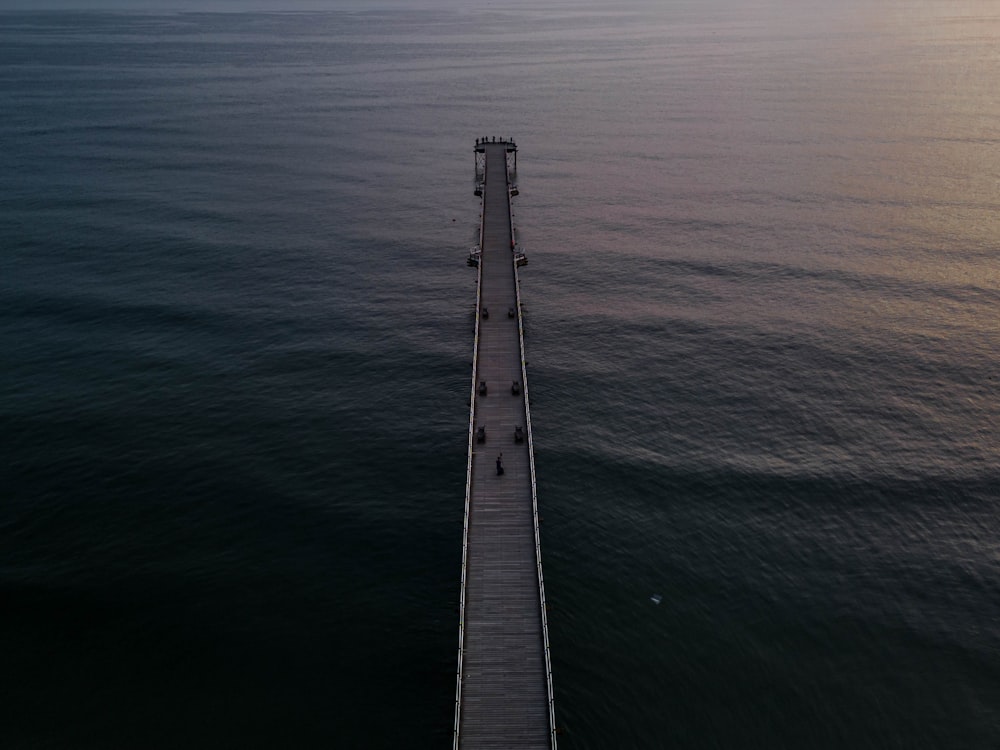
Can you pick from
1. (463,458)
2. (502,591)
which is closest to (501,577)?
(502,591)

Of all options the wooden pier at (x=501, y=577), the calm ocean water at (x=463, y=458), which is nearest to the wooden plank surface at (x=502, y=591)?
the wooden pier at (x=501, y=577)

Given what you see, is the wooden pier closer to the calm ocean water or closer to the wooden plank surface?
the wooden plank surface

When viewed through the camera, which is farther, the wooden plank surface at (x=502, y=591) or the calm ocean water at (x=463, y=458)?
the calm ocean water at (x=463, y=458)

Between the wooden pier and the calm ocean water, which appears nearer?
the wooden pier

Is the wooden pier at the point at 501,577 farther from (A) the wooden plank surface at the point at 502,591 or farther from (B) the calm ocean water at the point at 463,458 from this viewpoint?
(B) the calm ocean water at the point at 463,458

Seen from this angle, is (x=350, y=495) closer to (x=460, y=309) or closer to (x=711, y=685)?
(x=711, y=685)

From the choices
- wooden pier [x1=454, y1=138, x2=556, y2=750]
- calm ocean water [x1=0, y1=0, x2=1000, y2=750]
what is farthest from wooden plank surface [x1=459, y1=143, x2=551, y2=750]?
calm ocean water [x1=0, y1=0, x2=1000, y2=750]

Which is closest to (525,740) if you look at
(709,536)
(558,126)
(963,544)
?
(709,536)
